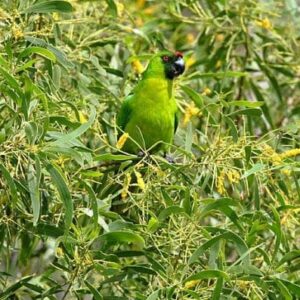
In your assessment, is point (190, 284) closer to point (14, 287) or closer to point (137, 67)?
point (14, 287)

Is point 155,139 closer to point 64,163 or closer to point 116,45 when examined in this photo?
point 116,45

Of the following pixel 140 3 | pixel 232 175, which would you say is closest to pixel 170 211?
pixel 232 175

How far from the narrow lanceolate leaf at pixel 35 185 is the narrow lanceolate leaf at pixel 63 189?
0.12 ft

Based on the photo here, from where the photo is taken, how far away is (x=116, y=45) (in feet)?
10.4

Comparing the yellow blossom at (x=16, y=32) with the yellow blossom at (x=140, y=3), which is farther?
the yellow blossom at (x=140, y=3)

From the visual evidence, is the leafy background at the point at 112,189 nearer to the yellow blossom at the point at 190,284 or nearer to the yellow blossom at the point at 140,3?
the yellow blossom at the point at 190,284

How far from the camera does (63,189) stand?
78.3 inches

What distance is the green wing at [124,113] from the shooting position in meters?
2.80

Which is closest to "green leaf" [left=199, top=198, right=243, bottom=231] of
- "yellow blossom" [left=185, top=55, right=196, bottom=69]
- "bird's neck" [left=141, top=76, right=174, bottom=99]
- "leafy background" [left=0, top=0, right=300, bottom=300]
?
"leafy background" [left=0, top=0, right=300, bottom=300]

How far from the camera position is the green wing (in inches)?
110

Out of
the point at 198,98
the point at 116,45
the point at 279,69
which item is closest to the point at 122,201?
the point at 198,98

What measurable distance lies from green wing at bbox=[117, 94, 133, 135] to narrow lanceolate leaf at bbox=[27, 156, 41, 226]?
0.81 meters

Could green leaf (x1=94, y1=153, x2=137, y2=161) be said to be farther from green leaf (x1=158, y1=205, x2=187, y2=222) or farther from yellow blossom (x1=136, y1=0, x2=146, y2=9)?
yellow blossom (x1=136, y1=0, x2=146, y2=9)

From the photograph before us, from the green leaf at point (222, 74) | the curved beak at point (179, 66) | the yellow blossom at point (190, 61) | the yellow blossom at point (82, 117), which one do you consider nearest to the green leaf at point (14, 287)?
the yellow blossom at point (82, 117)
